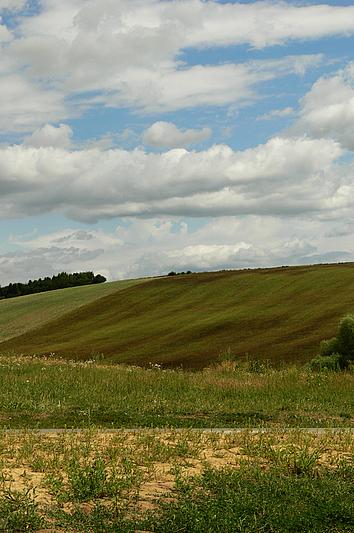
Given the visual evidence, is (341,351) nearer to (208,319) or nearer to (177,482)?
(177,482)

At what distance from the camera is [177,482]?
9.82 meters

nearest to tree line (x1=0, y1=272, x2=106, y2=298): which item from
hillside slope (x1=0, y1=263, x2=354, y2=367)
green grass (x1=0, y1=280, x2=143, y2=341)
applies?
green grass (x1=0, y1=280, x2=143, y2=341)

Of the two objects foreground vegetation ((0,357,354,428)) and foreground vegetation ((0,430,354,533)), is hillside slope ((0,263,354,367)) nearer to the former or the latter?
foreground vegetation ((0,357,354,428))

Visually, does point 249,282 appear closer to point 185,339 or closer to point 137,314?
point 137,314

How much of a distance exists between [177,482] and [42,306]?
8626 centimetres

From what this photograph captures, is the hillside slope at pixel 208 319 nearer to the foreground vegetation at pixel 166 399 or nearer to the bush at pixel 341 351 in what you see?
the bush at pixel 341 351

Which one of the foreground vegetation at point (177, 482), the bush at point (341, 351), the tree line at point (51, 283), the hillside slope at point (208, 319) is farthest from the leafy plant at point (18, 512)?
the tree line at point (51, 283)

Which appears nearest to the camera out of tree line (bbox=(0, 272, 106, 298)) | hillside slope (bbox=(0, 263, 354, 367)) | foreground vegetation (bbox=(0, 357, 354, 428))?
foreground vegetation (bbox=(0, 357, 354, 428))

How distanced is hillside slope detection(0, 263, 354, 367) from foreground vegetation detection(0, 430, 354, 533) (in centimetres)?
3314

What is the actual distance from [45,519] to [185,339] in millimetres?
51401

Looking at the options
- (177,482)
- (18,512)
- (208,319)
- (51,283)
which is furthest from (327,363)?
(51,283)

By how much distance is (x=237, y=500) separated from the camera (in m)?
9.03

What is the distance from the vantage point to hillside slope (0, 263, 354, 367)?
175 ft

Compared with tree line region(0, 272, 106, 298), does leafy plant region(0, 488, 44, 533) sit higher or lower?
lower
